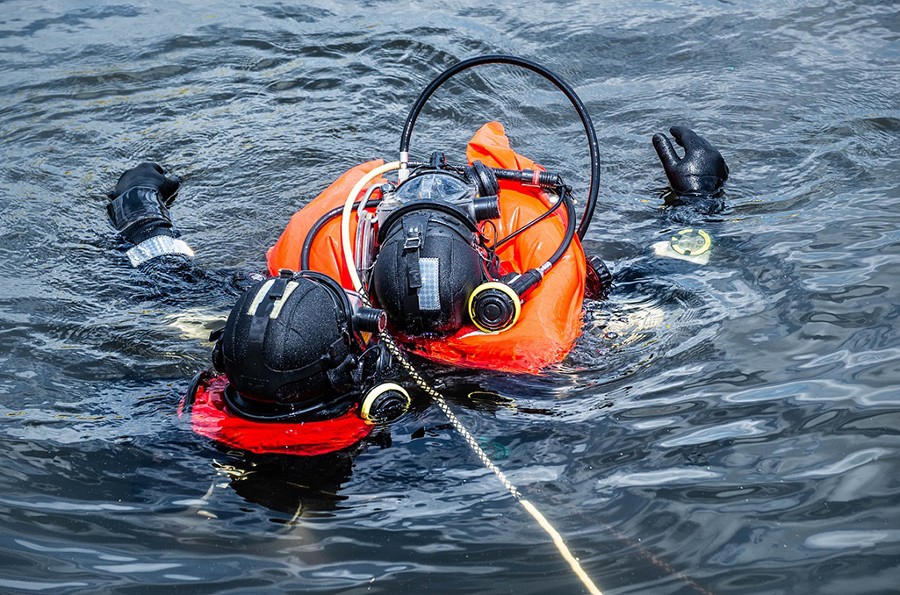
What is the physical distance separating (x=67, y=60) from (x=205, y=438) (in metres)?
5.42

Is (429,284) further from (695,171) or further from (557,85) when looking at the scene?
(695,171)

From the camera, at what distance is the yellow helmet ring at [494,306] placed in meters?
3.18

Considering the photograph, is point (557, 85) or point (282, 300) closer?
point (282, 300)

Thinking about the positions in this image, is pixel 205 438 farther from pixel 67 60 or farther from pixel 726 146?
pixel 67 60

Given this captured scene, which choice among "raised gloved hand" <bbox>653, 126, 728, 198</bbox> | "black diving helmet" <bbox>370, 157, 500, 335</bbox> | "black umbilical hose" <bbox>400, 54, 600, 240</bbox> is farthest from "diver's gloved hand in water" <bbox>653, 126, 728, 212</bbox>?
"black diving helmet" <bbox>370, 157, 500, 335</bbox>

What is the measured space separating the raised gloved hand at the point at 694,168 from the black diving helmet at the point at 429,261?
196cm

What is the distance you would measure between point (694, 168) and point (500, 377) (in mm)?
2330

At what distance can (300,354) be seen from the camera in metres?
2.81

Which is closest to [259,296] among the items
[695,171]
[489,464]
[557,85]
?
[489,464]

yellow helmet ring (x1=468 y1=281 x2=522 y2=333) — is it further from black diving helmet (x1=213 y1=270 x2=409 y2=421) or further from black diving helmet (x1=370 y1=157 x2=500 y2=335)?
black diving helmet (x1=213 y1=270 x2=409 y2=421)

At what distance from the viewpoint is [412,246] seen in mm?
3115

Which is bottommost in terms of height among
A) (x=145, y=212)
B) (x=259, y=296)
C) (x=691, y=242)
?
(x=691, y=242)

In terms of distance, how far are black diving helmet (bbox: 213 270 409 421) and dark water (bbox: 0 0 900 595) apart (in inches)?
10.9

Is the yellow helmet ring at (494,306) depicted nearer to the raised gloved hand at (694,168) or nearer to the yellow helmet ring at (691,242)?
the yellow helmet ring at (691,242)
